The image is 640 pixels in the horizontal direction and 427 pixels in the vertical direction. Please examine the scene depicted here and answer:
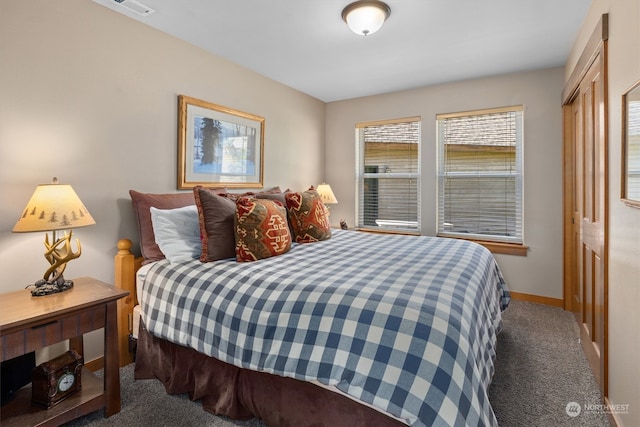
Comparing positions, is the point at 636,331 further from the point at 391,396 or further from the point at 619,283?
the point at 391,396

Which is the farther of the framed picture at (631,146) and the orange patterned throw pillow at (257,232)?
the orange patterned throw pillow at (257,232)

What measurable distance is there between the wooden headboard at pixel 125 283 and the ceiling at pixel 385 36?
1663mm

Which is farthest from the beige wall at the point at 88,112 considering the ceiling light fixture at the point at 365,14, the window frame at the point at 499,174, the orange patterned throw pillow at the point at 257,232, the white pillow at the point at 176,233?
the window frame at the point at 499,174

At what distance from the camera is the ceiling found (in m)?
2.24

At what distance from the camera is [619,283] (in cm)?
165

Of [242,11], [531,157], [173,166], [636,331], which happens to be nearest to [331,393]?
[636,331]

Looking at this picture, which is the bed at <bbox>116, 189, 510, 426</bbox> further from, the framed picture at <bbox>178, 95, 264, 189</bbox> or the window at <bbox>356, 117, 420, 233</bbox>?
the window at <bbox>356, 117, 420, 233</bbox>

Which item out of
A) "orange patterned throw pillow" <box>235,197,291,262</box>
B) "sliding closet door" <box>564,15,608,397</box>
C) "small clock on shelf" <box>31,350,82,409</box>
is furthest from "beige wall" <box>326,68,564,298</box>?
"small clock on shelf" <box>31,350,82,409</box>

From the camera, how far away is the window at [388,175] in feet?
13.7

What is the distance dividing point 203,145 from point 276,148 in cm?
105

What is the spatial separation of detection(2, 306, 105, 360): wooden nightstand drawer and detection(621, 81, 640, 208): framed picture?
2.55 m

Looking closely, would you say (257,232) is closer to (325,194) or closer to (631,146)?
(631,146)

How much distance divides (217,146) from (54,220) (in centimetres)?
157
